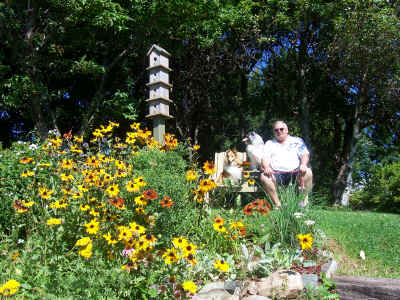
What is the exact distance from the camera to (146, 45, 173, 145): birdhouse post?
4727 mm

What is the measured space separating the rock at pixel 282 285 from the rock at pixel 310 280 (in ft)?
0.18

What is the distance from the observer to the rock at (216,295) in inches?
89.0

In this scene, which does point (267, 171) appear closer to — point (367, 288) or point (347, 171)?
Result: point (367, 288)

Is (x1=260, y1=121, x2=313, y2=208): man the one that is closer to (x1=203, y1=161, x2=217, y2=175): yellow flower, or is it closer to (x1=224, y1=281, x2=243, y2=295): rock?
(x1=203, y1=161, x2=217, y2=175): yellow flower

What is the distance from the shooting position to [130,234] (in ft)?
7.10

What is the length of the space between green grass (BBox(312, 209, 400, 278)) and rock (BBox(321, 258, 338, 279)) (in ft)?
0.84

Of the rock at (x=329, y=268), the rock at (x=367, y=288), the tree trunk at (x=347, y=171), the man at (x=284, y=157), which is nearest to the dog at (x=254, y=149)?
the man at (x=284, y=157)

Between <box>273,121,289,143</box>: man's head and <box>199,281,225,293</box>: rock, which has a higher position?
<box>273,121,289,143</box>: man's head

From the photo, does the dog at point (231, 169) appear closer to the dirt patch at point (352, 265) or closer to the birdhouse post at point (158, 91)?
the birdhouse post at point (158, 91)

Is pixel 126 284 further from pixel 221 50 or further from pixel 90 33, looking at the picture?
pixel 221 50

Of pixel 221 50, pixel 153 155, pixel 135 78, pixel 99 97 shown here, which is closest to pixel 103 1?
pixel 99 97

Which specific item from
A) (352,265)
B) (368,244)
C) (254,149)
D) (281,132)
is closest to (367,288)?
(352,265)

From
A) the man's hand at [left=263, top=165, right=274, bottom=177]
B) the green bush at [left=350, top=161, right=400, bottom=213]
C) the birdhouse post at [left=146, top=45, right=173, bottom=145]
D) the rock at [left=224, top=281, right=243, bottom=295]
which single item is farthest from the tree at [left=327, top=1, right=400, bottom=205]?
the rock at [left=224, top=281, right=243, bottom=295]

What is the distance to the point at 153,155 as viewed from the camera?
3586 mm
